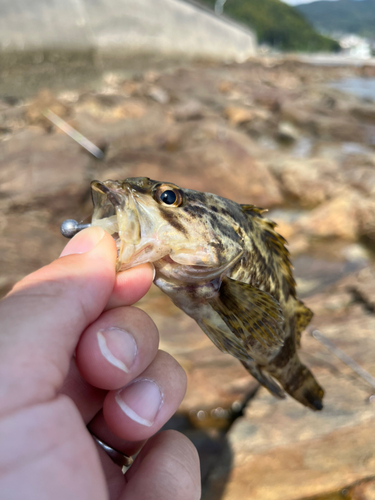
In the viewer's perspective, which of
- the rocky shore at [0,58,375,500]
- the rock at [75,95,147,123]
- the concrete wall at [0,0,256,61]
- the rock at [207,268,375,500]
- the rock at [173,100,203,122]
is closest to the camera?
the rock at [207,268,375,500]

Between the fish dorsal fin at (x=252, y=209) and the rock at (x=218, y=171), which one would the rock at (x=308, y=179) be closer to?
the rock at (x=218, y=171)

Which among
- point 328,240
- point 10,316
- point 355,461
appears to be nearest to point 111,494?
point 10,316

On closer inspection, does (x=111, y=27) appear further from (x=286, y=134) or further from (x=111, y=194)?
(x=111, y=194)

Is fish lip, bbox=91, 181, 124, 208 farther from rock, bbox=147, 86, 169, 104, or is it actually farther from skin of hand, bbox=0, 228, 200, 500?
rock, bbox=147, 86, 169, 104

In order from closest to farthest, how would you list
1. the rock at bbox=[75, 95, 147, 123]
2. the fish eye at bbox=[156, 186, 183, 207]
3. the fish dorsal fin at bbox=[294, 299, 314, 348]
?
the fish eye at bbox=[156, 186, 183, 207]
the fish dorsal fin at bbox=[294, 299, 314, 348]
the rock at bbox=[75, 95, 147, 123]

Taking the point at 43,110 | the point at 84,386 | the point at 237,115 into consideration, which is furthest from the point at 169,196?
the point at 237,115

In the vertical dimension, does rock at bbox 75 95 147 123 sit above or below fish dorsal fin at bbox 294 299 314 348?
below

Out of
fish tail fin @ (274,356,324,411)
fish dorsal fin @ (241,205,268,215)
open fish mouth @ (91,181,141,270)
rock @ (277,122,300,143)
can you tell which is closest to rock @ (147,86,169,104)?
rock @ (277,122,300,143)

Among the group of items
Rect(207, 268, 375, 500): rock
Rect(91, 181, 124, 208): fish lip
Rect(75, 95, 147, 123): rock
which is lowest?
Rect(75, 95, 147, 123): rock

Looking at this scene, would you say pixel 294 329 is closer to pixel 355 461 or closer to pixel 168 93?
pixel 355 461
